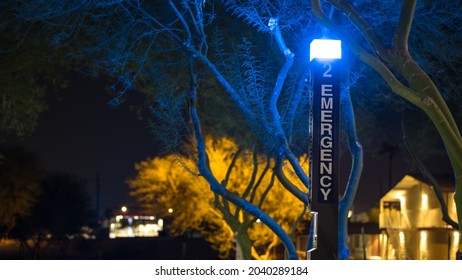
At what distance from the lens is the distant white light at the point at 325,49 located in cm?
1119

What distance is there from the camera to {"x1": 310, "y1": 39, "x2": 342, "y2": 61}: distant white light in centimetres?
1119

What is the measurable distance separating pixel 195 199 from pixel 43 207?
35.2 meters

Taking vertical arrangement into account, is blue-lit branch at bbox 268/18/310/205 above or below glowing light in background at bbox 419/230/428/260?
above

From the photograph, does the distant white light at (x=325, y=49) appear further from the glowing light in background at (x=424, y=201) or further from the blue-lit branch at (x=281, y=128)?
the glowing light in background at (x=424, y=201)

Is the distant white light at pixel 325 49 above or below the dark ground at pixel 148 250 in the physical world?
above

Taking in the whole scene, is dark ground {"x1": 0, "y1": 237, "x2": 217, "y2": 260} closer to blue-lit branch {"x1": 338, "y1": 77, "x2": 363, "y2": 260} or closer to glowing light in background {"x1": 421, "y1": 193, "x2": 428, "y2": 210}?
glowing light in background {"x1": 421, "y1": 193, "x2": 428, "y2": 210}

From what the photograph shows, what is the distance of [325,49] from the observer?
11.2 metres

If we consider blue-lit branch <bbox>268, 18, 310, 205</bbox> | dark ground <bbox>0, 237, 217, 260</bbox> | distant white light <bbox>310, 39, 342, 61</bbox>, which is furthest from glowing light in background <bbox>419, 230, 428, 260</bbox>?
distant white light <bbox>310, 39, 342, 61</bbox>

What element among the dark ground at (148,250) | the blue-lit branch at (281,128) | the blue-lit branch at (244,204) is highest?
the blue-lit branch at (281,128)

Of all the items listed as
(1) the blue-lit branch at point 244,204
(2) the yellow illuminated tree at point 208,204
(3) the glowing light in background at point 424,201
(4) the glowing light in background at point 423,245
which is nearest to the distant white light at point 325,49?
(1) the blue-lit branch at point 244,204

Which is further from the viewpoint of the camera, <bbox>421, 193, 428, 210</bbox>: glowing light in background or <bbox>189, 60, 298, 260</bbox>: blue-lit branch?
<bbox>421, 193, 428, 210</bbox>: glowing light in background

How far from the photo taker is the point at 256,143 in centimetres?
2458
